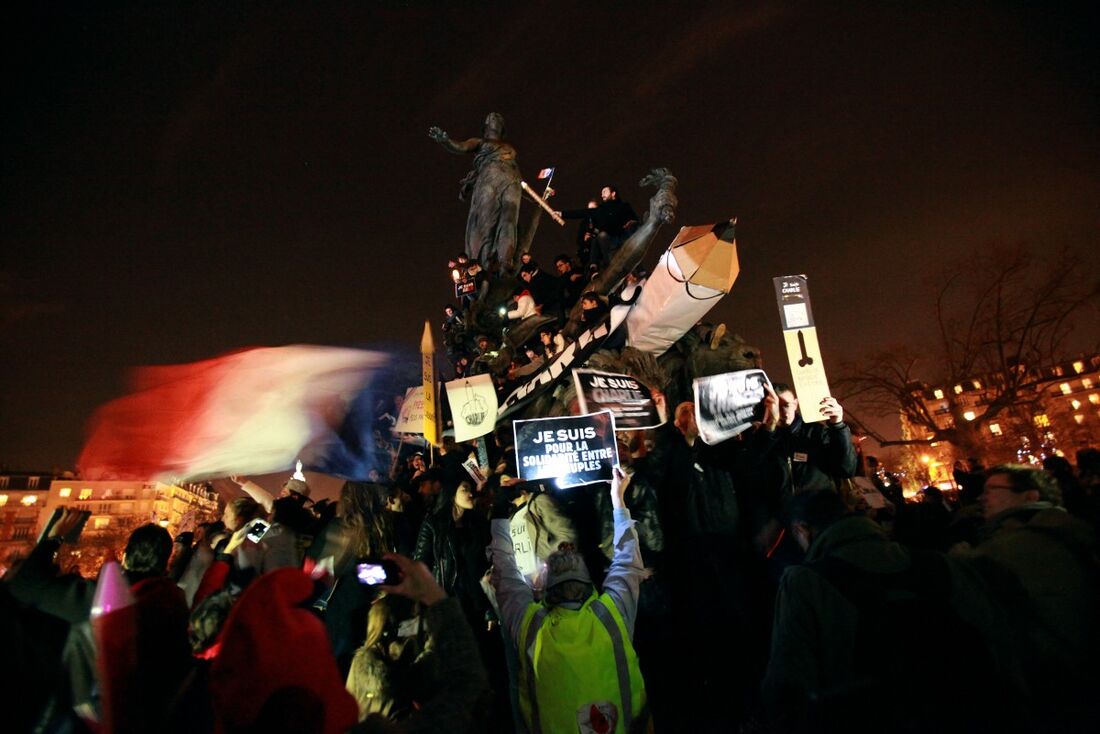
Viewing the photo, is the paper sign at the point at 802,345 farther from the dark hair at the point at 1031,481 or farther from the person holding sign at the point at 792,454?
the dark hair at the point at 1031,481

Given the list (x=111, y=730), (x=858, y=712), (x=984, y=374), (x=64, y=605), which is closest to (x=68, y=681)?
(x=111, y=730)

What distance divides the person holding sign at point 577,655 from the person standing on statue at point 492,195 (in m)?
16.7

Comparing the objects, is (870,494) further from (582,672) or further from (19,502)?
(19,502)

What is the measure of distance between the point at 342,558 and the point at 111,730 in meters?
2.00

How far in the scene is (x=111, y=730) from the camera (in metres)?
2.04

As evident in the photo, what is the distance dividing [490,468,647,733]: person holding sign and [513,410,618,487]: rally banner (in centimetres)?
284

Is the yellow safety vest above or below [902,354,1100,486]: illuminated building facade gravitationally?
below

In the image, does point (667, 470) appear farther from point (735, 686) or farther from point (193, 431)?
point (193, 431)

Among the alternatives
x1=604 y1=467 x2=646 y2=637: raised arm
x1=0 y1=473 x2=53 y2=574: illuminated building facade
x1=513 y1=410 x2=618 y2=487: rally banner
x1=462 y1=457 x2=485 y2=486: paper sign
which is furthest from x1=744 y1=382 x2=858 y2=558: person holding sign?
x1=0 y1=473 x2=53 y2=574: illuminated building facade

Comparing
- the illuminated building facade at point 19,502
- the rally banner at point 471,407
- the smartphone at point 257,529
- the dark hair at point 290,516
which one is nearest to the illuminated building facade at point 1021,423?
the rally banner at point 471,407

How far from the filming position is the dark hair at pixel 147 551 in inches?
124

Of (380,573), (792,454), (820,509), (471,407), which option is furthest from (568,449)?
(471,407)

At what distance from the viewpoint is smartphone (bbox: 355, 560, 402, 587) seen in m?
2.04

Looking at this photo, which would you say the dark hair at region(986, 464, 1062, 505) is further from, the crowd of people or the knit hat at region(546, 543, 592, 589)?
the knit hat at region(546, 543, 592, 589)
